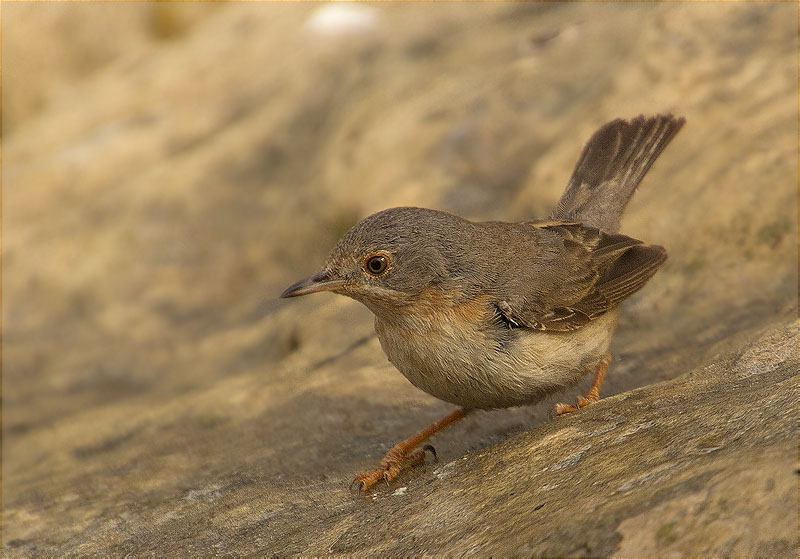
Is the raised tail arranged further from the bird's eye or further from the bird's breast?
the bird's eye

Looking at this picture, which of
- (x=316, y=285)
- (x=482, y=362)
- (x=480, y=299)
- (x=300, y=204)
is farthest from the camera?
(x=300, y=204)

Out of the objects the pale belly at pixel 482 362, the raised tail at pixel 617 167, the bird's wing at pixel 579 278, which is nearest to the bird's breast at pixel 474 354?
the pale belly at pixel 482 362

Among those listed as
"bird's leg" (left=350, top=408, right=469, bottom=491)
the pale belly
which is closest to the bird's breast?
the pale belly

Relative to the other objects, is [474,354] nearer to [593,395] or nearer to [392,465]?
[392,465]

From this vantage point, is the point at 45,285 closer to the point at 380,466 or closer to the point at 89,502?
the point at 89,502

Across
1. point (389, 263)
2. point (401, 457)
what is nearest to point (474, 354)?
point (389, 263)

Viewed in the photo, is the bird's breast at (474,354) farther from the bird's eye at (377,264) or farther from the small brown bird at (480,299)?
the bird's eye at (377,264)
